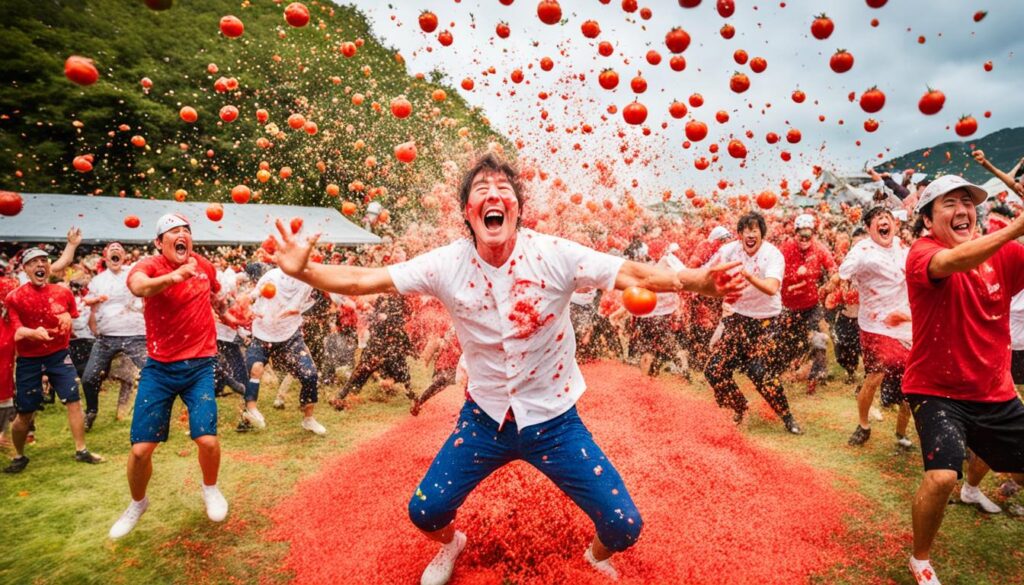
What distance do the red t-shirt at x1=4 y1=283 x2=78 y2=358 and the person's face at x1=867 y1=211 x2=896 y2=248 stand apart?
848 centimetres

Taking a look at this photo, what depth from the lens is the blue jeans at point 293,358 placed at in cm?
643

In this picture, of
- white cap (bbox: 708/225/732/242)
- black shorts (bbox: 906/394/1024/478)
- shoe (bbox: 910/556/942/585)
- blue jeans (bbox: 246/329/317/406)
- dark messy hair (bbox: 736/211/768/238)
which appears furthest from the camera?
white cap (bbox: 708/225/732/242)

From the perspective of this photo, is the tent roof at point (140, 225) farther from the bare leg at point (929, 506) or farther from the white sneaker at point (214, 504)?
the bare leg at point (929, 506)

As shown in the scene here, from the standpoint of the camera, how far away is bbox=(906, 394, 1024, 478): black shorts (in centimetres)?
299

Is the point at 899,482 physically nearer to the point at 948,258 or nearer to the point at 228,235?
the point at 948,258

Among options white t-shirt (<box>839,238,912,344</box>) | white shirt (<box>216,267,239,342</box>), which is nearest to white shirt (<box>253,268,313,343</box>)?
white shirt (<box>216,267,239,342</box>)

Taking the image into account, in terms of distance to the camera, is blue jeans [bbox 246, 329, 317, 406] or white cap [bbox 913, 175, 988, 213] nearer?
white cap [bbox 913, 175, 988, 213]

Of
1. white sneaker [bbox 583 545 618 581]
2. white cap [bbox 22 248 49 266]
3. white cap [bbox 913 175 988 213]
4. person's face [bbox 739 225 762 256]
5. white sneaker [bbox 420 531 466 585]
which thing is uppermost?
white cap [bbox 913 175 988 213]

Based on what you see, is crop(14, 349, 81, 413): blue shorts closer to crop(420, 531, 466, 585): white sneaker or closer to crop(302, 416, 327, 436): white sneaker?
crop(302, 416, 327, 436): white sneaker

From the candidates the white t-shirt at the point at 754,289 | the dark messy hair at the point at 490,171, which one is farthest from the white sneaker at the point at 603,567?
the white t-shirt at the point at 754,289

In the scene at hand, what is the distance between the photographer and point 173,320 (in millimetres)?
4102

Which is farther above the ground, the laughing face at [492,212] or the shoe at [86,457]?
the laughing face at [492,212]

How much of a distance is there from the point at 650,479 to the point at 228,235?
1877 centimetres

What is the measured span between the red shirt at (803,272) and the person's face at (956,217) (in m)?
3.76
